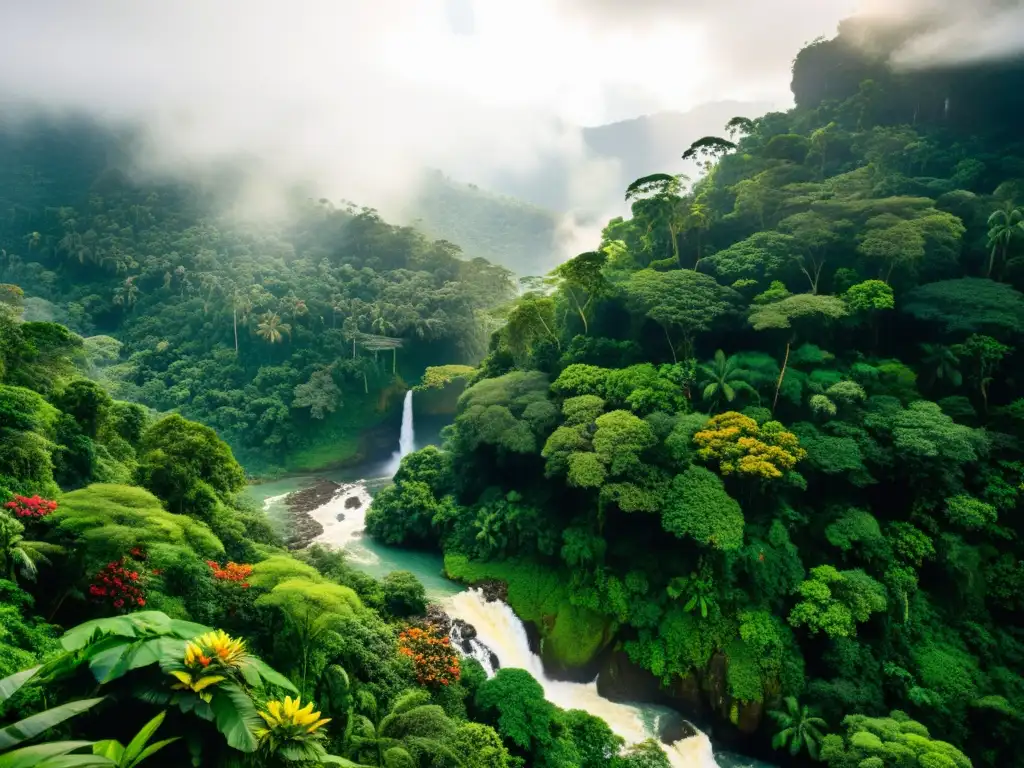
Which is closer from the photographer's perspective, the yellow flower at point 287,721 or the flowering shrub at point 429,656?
the yellow flower at point 287,721

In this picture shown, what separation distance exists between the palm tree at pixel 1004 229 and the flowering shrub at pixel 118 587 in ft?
91.7

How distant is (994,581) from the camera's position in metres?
15.8

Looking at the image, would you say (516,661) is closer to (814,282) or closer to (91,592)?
(91,592)

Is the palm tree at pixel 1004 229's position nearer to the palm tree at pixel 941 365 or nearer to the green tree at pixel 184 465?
the palm tree at pixel 941 365

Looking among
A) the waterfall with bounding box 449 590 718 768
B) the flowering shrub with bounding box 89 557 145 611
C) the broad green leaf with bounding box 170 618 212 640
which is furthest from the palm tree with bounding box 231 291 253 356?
the broad green leaf with bounding box 170 618 212 640

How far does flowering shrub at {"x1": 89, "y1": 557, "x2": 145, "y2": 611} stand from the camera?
26.3ft

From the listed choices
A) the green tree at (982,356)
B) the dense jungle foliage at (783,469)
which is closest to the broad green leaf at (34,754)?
the dense jungle foliage at (783,469)

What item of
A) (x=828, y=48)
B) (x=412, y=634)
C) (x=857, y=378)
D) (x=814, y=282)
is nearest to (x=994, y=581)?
(x=857, y=378)

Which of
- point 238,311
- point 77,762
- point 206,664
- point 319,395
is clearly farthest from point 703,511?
point 238,311

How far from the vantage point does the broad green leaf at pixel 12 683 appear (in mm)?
4817

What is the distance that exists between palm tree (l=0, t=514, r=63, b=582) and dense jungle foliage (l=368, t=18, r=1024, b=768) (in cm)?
1296

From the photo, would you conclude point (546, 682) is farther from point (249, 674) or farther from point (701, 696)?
point (249, 674)

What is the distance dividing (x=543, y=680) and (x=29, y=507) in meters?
13.7

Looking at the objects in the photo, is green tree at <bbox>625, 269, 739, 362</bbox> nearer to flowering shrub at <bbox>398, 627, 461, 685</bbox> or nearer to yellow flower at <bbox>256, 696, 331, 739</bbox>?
flowering shrub at <bbox>398, 627, 461, 685</bbox>
